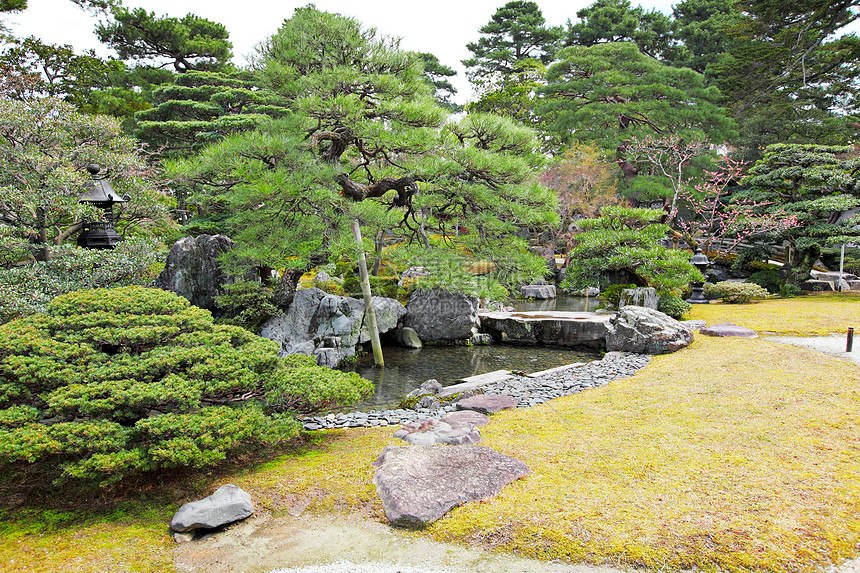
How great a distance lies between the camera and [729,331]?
791 centimetres

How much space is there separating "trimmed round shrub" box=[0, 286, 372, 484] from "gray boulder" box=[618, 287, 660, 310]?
309 inches

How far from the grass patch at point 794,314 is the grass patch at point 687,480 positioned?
3.62 m

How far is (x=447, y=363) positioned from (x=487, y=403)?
11.1 feet

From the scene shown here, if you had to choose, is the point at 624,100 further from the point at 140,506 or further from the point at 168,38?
the point at 140,506

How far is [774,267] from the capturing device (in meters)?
13.8

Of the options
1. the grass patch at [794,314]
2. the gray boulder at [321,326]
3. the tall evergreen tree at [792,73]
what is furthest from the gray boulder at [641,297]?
the tall evergreen tree at [792,73]

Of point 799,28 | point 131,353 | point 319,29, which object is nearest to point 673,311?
point 319,29

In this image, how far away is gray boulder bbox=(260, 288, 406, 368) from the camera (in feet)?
26.0

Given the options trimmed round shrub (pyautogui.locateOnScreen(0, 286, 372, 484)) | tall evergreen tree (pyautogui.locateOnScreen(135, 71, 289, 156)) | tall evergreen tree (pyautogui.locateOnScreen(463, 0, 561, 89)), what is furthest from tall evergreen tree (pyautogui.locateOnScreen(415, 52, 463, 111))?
trimmed round shrub (pyautogui.locateOnScreen(0, 286, 372, 484))

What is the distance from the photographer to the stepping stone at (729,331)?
25.5 ft

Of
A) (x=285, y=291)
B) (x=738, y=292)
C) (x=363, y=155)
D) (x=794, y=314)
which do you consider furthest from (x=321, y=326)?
(x=738, y=292)

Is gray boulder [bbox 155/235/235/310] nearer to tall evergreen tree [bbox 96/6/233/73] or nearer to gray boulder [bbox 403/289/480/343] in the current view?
gray boulder [bbox 403/289/480/343]

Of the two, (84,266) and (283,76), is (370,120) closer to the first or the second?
(283,76)

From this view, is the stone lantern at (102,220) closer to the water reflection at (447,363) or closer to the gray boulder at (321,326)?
the gray boulder at (321,326)
